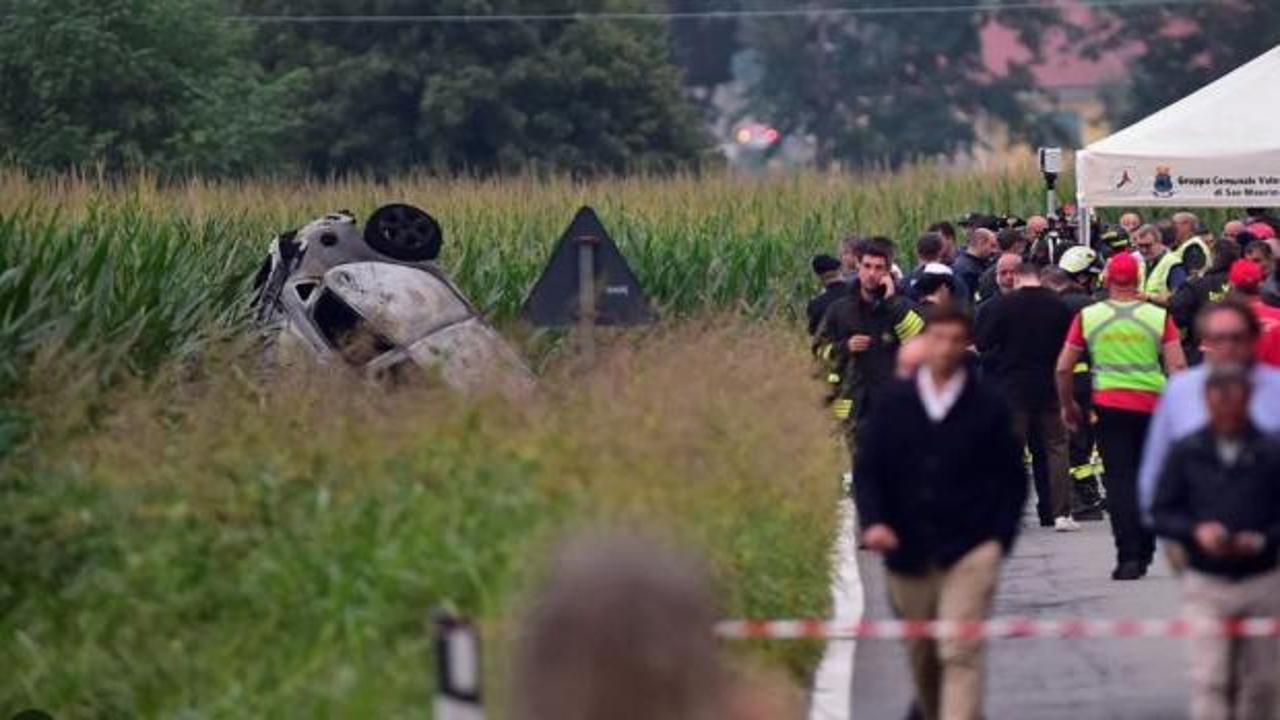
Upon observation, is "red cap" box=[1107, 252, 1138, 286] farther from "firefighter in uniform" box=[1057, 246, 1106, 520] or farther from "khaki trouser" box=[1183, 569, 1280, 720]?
"khaki trouser" box=[1183, 569, 1280, 720]

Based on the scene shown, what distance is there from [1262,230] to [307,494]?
1507 cm

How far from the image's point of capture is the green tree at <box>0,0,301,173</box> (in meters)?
55.4

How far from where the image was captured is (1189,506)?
11.4 metres

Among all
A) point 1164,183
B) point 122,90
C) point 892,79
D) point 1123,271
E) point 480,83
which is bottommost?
point 1123,271

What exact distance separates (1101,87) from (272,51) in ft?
199

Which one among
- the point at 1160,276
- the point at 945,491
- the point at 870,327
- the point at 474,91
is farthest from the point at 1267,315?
the point at 474,91

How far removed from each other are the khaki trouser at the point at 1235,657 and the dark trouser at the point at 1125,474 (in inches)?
249

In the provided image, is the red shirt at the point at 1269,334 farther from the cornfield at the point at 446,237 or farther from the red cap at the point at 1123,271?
the cornfield at the point at 446,237

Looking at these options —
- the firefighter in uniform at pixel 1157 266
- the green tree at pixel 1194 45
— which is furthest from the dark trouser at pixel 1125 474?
the green tree at pixel 1194 45

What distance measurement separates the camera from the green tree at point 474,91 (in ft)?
227

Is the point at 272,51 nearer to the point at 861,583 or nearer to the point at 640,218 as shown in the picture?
the point at 640,218

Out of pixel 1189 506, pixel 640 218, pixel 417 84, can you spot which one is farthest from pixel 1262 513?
pixel 417 84

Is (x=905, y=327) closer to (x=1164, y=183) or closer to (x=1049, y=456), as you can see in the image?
(x=1049, y=456)

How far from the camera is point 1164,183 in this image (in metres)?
28.2
